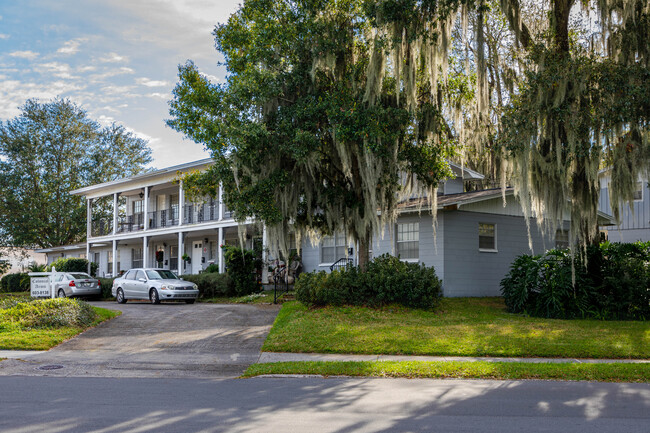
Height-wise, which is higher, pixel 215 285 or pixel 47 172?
pixel 47 172

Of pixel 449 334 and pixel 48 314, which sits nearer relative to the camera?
pixel 449 334

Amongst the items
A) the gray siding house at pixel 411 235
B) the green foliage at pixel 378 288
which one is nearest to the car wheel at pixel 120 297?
the gray siding house at pixel 411 235

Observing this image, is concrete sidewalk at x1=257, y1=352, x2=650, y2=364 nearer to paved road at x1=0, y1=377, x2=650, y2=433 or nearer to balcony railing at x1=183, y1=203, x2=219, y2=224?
paved road at x1=0, y1=377, x2=650, y2=433

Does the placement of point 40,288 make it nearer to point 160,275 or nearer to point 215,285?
point 160,275

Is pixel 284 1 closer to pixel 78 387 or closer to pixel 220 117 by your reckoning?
pixel 220 117

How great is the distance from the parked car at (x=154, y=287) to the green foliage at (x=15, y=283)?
1883cm

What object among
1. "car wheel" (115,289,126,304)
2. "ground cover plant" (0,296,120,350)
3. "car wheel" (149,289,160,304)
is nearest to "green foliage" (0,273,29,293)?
"car wheel" (115,289,126,304)

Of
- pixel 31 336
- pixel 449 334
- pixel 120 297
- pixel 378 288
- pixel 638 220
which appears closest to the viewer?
pixel 449 334

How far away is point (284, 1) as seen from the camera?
53.7 ft

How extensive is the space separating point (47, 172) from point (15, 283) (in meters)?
10.1

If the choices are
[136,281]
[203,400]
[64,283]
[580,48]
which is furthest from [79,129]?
[203,400]

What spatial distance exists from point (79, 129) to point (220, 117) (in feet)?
121

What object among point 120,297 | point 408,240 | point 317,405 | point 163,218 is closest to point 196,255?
point 163,218

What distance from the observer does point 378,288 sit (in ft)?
54.3
